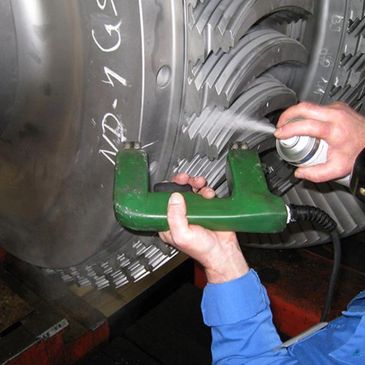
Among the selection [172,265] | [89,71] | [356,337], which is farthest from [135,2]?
[172,265]

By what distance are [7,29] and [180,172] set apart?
290 mm

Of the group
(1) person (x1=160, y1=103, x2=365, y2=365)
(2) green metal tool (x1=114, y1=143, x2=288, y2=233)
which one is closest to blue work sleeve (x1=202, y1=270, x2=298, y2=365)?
(1) person (x1=160, y1=103, x2=365, y2=365)

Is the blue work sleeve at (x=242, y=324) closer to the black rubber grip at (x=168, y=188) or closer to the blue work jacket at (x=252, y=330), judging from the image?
the blue work jacket at (x=252, y=330)

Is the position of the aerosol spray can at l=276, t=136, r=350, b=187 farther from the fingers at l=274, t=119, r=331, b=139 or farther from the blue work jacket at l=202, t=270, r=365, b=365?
the blue work jacket at l=202, t=270, r=365, b=365

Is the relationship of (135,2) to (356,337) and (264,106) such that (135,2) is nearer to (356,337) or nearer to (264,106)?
(264,106)

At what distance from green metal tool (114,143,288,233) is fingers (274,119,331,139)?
0.26 ft

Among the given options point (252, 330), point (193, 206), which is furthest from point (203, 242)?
point (252, 330)

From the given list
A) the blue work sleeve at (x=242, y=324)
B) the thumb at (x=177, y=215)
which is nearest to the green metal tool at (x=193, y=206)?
the thumb at (x=177, y=215)

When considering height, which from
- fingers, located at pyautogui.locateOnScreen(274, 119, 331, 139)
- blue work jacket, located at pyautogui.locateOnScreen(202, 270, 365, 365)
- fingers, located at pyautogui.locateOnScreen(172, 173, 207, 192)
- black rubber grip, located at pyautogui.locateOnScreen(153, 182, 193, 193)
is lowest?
blue work jacket, located at pyautogui.locateOnScreen(202, 270, 365, 365)

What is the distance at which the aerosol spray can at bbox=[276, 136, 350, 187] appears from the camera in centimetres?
54

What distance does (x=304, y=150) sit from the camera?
0.55 metres

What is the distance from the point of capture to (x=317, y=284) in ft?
4.46

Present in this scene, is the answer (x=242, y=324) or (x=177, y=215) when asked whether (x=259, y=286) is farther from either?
(x=177, y=215)

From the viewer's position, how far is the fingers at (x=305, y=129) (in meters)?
0.52
